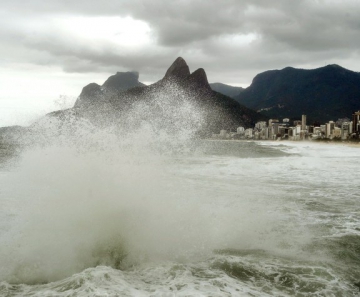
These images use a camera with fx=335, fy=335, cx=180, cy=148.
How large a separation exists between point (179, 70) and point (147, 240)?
7364 inches

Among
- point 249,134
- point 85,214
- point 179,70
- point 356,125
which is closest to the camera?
point 85,214

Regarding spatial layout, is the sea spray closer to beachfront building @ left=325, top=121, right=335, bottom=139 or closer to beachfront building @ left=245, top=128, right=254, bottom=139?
beachfront building @ left=325, top=121, right=335, bottom=139

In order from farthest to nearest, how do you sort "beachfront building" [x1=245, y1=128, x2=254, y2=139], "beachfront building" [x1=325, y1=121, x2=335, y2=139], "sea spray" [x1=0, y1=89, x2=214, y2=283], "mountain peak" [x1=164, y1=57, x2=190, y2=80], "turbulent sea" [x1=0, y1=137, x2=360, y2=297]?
1. "mountain peak" [x1=164, y1=57, x2=190, y2=80]
2. "beachfront building" [x1=245, y1=128, x2=254, y2=139]
3. "beachfront building" [x1=325, y1=121, x2=335, y2=139]
4. "sea spray" [x1=0, y1=89, x2=214, y2=283]
5. "turbulent sea" [x1=0, y1=137, x2=360, y2=297]

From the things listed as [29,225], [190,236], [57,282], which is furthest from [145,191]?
[57,282]

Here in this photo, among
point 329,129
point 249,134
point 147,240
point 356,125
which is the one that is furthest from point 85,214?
point 249,134

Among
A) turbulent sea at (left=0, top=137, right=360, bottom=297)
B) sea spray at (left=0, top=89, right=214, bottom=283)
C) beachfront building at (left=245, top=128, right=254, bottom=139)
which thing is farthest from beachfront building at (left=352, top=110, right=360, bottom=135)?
sea spray at (left=0, top=89, right=214, bottom=283)

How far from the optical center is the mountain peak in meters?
188

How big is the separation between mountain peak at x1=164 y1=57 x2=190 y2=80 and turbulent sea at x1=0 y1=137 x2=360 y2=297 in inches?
7172

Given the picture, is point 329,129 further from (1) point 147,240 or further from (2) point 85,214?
(2) point 85,214

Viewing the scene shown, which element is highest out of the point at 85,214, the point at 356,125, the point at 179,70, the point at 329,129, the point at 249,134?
→ the point at 179,70

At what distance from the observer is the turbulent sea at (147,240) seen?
16.3ft

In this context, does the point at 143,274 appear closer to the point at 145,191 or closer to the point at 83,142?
the point at 145,191

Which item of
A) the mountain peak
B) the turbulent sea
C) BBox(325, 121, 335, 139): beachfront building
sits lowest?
the turbulent sea

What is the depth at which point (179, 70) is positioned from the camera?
188000 millimetres
